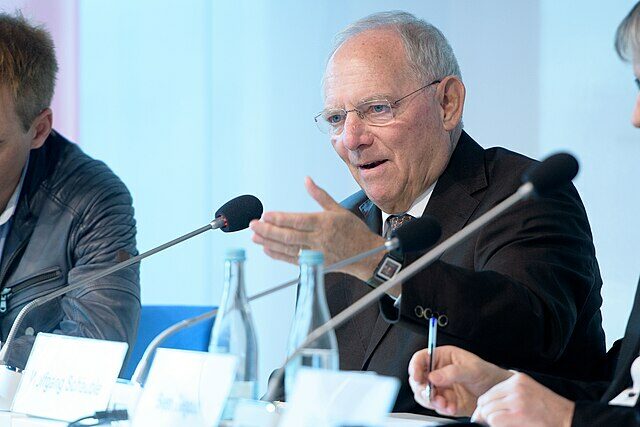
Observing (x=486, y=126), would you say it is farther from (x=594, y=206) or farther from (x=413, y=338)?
(x=413, y=338)

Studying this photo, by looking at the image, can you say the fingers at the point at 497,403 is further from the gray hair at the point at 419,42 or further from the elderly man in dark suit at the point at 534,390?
the gray hair at the point at 419,42

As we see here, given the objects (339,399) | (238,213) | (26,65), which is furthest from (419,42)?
(339,399)

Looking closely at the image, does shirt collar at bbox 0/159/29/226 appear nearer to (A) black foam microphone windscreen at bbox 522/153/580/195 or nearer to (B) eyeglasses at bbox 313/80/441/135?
(B) eyeglasses at bbox 313/80/441/135

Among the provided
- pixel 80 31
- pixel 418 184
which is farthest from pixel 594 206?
pixel 80 31

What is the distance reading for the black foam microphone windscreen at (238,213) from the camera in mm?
1821

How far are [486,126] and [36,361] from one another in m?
2.12

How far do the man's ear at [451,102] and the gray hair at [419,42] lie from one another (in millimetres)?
24

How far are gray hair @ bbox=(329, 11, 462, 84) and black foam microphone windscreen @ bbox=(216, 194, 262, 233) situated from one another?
0.58 meters

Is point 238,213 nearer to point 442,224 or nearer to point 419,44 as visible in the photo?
point 442,224

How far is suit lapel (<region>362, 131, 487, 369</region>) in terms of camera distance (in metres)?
2.10

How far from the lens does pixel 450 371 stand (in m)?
1.49

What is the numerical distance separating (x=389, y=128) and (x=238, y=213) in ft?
1.63

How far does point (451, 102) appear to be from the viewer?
89.6 inches

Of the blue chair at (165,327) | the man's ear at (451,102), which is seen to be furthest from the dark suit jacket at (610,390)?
the blue chair at (165,327)
